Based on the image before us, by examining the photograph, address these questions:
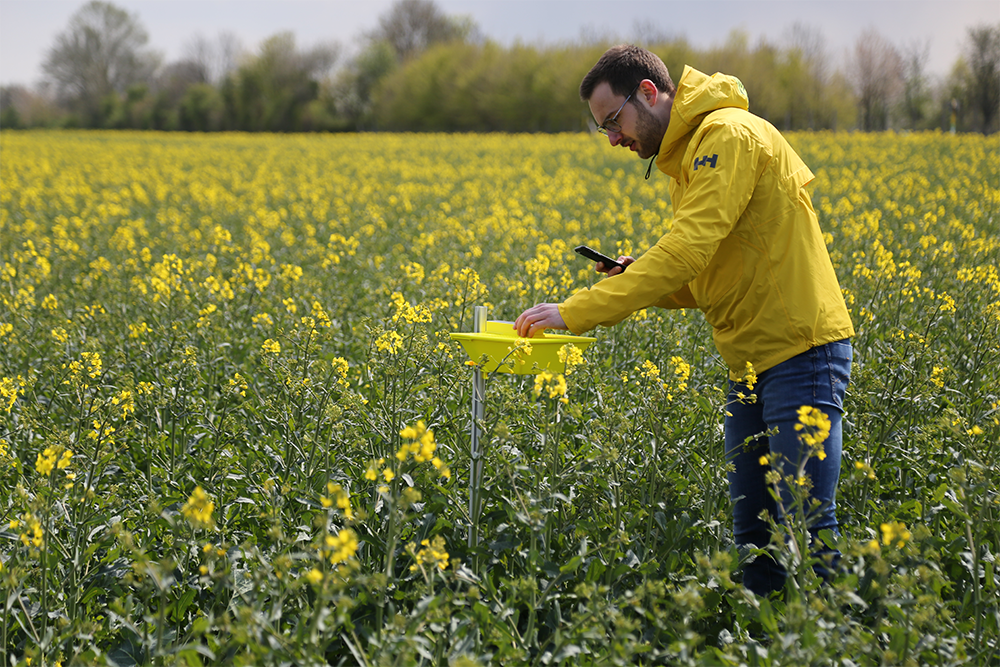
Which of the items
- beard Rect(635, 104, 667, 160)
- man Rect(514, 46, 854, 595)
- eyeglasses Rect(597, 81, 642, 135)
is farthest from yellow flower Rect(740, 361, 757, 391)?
eyeglasses Rect(597, 81, 642, 135)

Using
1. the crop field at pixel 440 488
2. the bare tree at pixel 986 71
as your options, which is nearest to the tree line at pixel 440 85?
the bare tree at pixel 986 71

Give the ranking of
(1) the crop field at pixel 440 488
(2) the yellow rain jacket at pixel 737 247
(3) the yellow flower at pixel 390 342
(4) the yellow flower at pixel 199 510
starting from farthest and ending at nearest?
(3) the yellow flower at pixel 390 342 → (2) the yellow rain jacket at pixel 737 247 → (1) the crop field at pixel 440 488 → (4) the yellow flower at pixel 199 510

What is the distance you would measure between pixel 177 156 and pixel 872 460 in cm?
2422

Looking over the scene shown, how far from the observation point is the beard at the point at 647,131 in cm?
250

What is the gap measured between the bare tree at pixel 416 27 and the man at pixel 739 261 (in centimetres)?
7830

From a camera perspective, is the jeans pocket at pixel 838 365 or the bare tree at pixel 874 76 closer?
the jeans pocket at pixel 838 365

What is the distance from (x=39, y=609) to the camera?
2445 mm

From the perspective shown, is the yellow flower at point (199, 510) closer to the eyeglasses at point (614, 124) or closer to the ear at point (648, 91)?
the eyeglasses at point (614, 124)

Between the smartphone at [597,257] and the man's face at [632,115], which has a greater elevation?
the man's face at [632,115]

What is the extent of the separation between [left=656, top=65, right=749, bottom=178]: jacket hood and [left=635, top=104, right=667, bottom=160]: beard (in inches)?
1.9

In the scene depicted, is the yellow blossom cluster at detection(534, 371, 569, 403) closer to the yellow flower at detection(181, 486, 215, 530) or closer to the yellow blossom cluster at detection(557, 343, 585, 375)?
the yellow blossom cluster at detection(557, 343, 585, 375)

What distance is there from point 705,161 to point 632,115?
Result: 0.40m

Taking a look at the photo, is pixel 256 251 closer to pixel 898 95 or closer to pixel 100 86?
pixel 898 95

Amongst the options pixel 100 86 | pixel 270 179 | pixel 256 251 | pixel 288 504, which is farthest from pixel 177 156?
pixel 100 86
